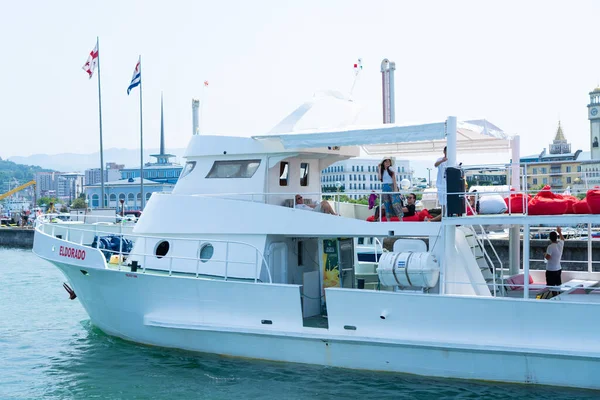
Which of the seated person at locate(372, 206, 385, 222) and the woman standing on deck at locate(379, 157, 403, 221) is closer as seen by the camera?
the woman standing on deck at locate(379, 157, 403, 221)

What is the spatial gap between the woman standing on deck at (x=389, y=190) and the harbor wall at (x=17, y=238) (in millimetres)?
39972

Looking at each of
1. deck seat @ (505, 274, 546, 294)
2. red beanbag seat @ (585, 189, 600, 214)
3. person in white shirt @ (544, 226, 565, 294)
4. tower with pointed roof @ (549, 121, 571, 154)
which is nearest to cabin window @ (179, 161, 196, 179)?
deck seat @ (505, 274, 546, 294)

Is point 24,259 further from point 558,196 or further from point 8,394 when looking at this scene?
point 558,196

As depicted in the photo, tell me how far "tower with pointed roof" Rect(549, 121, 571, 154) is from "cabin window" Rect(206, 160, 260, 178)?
12625 cm

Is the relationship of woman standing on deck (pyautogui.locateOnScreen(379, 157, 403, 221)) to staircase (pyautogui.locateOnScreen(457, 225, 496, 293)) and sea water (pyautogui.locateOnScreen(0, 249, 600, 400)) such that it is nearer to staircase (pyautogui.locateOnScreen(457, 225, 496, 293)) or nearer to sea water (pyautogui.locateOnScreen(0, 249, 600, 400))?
staircase (pyautogui.locateOnScreen(457, 225, 496, 293))

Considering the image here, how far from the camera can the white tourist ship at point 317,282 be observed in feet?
34.8

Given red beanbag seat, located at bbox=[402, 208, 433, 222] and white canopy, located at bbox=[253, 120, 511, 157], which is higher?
white canopy, located at bbox=[253, 120, 511, 157]

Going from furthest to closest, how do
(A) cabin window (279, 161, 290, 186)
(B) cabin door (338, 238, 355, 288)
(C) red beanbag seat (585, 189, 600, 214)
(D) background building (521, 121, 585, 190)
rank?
(D) background building (521, 121, 585, 190) → (A) cabin window (279, 161, 290, 186) → (B) cabin door (338, 238, 355, 288) → (C) red beanbag seat (585, 189, 600, 214)

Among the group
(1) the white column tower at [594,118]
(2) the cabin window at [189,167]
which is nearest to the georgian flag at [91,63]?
(2) the cabin window at [189,167]

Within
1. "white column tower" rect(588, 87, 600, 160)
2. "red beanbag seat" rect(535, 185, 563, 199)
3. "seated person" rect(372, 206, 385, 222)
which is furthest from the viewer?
"white column tower" rect(588, 87, 600, 160)

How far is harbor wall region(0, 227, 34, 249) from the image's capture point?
158 feet

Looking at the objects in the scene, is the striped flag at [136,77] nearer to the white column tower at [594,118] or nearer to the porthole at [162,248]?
the porthole at [162,248]

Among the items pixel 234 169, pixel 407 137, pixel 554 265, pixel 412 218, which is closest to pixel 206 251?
pixel 234 169

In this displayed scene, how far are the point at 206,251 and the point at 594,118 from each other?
11978 centimetres
